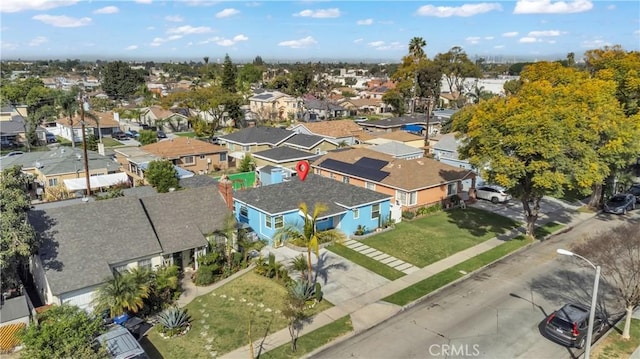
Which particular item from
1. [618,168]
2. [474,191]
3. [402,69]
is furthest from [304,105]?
[618,168]

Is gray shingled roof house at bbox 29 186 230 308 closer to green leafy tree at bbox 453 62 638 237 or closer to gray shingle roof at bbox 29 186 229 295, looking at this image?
gray shingle roof at bbox 29 186 229 295

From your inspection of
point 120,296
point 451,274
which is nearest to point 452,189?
point 451,274

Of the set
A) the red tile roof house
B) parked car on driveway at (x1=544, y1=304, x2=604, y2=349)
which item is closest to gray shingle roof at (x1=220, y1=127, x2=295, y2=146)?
the red tile roof house

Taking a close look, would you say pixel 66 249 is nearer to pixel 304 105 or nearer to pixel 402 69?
pixel 304 105

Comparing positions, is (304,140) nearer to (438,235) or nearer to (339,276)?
(438,235)

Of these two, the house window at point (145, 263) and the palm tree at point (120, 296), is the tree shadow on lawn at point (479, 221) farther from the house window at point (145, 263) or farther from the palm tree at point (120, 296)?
the palm tree at point (120, 296)

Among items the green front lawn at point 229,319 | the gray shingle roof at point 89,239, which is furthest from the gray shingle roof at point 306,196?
the gray shingle roof at point 89,239
